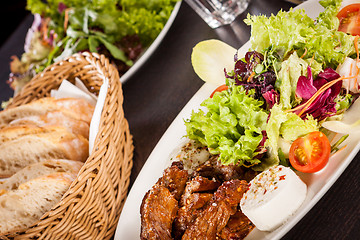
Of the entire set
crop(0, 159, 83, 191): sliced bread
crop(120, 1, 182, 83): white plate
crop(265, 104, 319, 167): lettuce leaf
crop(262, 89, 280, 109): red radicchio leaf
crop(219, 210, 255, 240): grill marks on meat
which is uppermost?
crop(0, 159, 83, 191): sliced bread

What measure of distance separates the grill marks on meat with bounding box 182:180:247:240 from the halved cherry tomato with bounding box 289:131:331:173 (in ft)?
0.98

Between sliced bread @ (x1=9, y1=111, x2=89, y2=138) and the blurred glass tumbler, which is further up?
sliced bread @ (x1=9, y1=111, x2=89, y2=138)

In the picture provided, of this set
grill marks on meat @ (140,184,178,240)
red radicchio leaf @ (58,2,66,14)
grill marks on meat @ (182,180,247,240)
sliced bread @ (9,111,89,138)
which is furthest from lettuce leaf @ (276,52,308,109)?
red radicchio leaf @ (58,2,66,14)

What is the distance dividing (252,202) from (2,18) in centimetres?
782

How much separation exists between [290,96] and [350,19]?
622mm

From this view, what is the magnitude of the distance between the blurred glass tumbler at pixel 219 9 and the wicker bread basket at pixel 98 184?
3.22 feet

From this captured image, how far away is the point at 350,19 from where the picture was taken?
2.24m

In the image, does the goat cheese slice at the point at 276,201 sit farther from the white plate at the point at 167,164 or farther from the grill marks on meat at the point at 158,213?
the grill marks on meat at the point at 158,213

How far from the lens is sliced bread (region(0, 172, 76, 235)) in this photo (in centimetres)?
229

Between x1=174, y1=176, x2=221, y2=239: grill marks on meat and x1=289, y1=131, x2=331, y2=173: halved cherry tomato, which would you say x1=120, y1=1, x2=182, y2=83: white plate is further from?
x1=289, y1=131, x2=331, y2=173: halved cherry tomato

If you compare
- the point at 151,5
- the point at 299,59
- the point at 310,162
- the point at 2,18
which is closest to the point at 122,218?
the point at 310,162

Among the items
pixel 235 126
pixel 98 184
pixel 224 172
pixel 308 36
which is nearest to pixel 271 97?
pixel 235 126

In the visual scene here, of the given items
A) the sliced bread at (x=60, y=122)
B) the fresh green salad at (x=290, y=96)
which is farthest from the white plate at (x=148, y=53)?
the fresh green salad at (x=290, y=96)

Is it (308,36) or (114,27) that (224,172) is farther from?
Result: (114,27)
